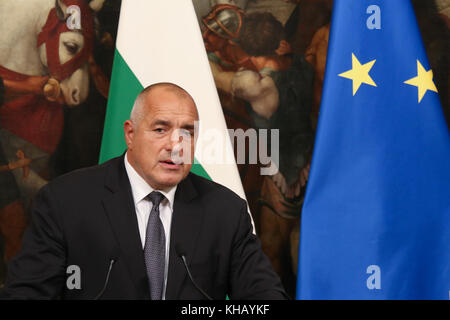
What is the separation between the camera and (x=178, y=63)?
2.85 metres

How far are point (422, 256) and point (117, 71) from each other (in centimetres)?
193

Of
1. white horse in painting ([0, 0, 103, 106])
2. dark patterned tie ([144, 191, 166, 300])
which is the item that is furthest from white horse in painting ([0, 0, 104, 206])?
dark patterned tie ([144, 191, 166, 300])

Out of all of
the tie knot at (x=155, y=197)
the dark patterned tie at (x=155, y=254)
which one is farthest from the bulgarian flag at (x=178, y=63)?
the dark patterned tie at (x=155, y=254)

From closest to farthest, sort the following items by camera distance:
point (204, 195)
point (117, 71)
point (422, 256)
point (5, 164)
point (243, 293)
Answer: point (243, 293)
point (204, 195)
point (422, 256)
point (117, 71)
point (5, 164)

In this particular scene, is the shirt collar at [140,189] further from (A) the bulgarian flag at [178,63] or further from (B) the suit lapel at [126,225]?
(A) the bulgarian flag at [178,63]

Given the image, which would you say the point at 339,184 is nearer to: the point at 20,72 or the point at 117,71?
the point at 117,71

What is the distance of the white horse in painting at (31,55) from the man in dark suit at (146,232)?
1.14 metres

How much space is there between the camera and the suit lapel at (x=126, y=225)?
80.5 inches

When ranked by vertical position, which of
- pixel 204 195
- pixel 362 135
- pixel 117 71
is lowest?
pixel 204 195

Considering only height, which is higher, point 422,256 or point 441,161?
point 441,161

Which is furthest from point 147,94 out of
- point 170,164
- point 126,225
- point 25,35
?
point 25,35

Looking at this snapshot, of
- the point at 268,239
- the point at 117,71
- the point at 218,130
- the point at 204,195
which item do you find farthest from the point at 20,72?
the point at 268,239

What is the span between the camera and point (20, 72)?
321 centimetres

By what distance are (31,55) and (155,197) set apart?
63.5 inches
